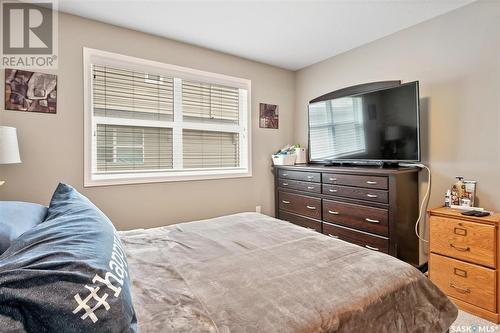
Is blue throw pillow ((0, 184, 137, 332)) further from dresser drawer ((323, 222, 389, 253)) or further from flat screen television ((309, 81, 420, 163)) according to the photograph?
flat screen television ((309, 81, 420, 163))

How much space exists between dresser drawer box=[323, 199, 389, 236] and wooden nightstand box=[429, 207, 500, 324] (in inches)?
14.5

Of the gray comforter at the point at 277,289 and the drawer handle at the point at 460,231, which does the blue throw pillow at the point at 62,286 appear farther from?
the drawer handle at the point at 460,231

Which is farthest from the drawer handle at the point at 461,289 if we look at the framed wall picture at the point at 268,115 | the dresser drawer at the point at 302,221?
the framed wall picture at the point at 268,115

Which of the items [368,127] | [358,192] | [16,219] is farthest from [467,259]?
[16,219]

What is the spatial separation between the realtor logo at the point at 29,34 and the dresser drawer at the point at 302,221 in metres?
2.92

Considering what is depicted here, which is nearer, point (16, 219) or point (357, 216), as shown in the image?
point (16, 219)

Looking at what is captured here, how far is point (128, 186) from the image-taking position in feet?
8.77

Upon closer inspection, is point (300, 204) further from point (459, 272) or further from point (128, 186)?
point (128, 186)

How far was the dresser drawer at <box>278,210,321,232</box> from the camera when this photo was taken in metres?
2.98

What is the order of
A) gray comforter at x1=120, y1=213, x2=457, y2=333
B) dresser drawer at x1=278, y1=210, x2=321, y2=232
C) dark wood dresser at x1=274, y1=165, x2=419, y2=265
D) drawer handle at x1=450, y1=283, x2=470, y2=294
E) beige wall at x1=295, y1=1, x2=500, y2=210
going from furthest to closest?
dresser drawer at x1=278, y1=210, x2=321, y2=232 → dark wood dresser at x1=274, y1=165, x2=419, y2=265 → beige wall at x1=295, y1=1, x2=500, y2=210 → drawer handle at x1=450, y1=283, x2=470, y2=294 → gray comforter at x1=120, y1=213, x2=457, y2=333

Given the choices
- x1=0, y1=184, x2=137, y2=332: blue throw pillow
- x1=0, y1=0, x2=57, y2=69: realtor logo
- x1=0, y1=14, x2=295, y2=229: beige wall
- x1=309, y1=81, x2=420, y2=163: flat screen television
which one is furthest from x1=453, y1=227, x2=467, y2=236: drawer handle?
x1=0, y1=0, x2=57, y2=69: realtor logo

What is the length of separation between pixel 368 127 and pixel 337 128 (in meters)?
0.39

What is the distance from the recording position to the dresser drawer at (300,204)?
2.99 meters

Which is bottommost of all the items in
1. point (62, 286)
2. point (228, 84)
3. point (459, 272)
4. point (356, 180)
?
point (459, 272)
